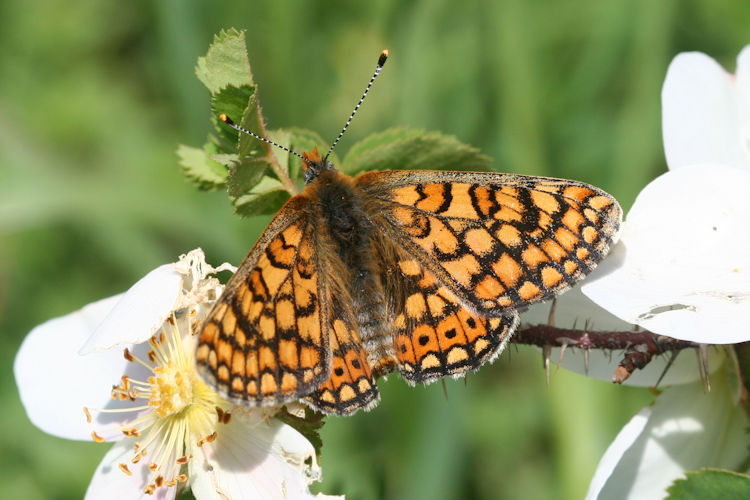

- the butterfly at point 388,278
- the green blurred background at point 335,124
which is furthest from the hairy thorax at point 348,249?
the green blurred background at point 335,124

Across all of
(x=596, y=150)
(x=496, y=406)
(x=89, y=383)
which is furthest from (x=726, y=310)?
(x=596, y=150)

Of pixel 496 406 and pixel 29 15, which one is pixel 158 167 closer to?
pixel 29 15

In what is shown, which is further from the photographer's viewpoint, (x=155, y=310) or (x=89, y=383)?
(x=89, y=383)

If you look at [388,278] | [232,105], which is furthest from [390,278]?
[232,105]

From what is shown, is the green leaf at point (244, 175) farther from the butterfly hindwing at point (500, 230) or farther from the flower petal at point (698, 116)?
the flower petal at point (698, 116)

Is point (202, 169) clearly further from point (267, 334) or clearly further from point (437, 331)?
point (437, 331)

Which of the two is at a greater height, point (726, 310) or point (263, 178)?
point (263, 178)
